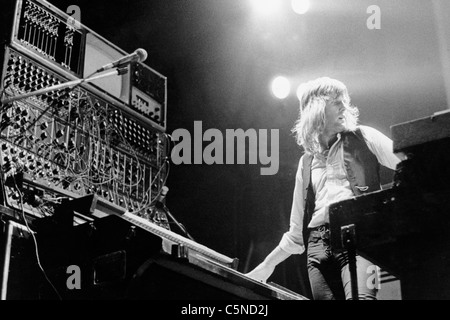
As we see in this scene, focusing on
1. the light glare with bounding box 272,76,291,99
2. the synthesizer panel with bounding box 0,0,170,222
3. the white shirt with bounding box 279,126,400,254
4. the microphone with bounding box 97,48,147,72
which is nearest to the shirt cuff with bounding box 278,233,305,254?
the white shirt with bounding box 279,126,400,254

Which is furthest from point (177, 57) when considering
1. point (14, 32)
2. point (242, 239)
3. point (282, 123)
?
point (14, 32)

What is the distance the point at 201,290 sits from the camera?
284 centimetres

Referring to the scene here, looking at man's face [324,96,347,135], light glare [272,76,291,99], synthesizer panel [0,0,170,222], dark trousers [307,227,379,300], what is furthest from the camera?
light glare [272,76,291,99]

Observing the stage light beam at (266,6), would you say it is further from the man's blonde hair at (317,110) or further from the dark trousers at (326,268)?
the dark trousers at (326,268)

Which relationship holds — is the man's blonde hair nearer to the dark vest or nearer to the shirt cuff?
the dark vest

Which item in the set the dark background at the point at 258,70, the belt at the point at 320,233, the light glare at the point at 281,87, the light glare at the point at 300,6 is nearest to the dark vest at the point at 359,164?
the belt at the point at 320,233

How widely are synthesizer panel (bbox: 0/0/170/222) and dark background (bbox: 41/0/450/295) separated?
2.26ft

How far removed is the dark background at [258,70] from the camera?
4.17 meters

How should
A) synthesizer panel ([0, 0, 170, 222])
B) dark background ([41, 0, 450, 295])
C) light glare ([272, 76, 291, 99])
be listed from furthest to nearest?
light glare ([272, 76, 291, 99]), dark background ([41, 0, 450, 295]), synthesizer panel ([0, 0, 170, 222])

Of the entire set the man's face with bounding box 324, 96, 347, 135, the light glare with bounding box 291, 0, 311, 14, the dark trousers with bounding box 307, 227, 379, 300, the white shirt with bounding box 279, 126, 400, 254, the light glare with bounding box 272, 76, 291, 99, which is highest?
the light glare with bounding box 291, 0, 311, 14

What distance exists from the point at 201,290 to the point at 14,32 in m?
1.49

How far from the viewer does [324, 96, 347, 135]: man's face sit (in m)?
2.68

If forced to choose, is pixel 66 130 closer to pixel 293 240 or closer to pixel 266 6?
pixel 293 240

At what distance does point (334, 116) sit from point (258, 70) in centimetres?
201
